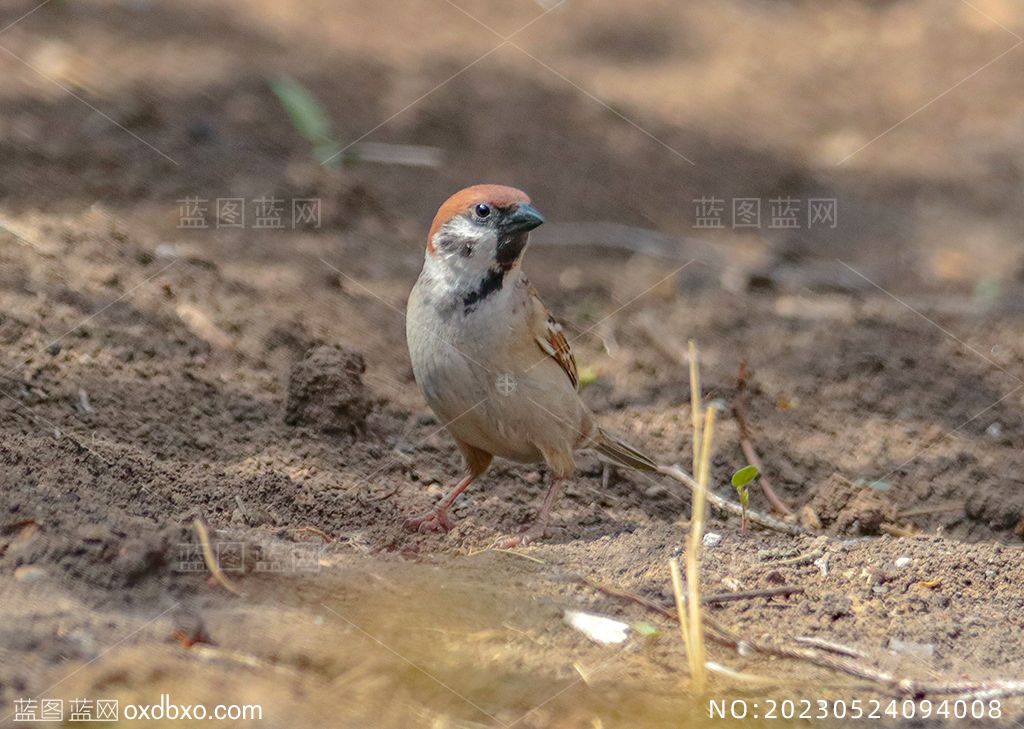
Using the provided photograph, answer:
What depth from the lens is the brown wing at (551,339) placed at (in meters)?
5.46

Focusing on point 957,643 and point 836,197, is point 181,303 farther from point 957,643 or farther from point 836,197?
point 836,197

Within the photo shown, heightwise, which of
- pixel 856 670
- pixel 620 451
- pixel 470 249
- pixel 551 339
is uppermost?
pixel 470 249

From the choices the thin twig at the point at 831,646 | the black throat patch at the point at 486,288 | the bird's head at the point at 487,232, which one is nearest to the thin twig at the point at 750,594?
the thin twig at the point at 831,646

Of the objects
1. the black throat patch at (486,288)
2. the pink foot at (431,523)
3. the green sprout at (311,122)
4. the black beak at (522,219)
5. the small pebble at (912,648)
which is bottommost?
the small pebble at (912,648)

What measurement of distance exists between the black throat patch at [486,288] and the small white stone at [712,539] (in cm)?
129

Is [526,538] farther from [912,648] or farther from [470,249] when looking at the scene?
→ [912,648]

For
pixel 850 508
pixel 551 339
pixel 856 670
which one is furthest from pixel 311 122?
pixel 856 670

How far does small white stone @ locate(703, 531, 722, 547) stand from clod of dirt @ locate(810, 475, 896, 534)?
64 cm

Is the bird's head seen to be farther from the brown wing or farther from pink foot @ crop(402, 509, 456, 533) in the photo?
pink foot @ crop(402, 509, 456, 533)

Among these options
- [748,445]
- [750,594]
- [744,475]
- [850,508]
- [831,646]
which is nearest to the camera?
[831,646]

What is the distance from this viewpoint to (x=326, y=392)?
554 centimetres

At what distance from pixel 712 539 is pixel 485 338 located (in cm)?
119

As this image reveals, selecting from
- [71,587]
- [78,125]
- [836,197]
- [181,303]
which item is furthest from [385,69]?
[71,587]

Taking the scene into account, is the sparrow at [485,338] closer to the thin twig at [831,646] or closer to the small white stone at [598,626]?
the small white stone at [598,626]
